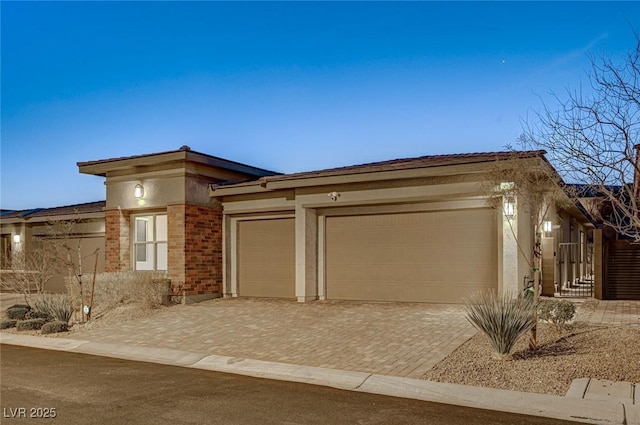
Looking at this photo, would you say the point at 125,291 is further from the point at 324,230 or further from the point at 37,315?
the point at 324,230

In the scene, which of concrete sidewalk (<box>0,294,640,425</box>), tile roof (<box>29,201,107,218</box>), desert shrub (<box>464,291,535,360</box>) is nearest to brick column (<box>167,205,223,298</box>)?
concrete sidewalk (<box>0,294,640,425</box>)

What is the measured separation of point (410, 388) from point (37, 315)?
11.6 meters

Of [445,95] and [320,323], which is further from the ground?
[445,95]

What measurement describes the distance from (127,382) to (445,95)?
1245 centimetres

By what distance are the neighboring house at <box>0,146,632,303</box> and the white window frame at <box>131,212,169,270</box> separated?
0.04 metres

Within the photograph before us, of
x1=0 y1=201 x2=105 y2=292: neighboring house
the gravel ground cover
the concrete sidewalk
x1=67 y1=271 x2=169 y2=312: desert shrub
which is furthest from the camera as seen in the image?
x1=0 y1=201 x2=105 y2=292: neighboring house

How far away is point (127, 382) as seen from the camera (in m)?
7.94

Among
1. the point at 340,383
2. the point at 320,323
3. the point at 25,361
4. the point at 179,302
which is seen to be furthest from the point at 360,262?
the point at 25,361

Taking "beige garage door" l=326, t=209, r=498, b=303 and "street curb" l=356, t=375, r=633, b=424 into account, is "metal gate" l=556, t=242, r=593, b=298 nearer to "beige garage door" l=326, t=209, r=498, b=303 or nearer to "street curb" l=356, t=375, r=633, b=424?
"beige garage door" l=326, t=209, r=498, b=303

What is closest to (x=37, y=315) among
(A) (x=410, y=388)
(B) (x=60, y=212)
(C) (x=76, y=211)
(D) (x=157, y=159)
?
(D) (x=157, y=159)

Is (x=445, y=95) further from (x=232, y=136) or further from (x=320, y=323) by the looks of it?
(x=232, y=136)

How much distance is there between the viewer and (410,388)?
23.9 feet

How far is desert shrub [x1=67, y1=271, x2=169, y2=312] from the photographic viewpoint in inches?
611

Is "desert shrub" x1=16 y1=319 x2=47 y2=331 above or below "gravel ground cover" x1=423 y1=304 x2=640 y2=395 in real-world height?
below
